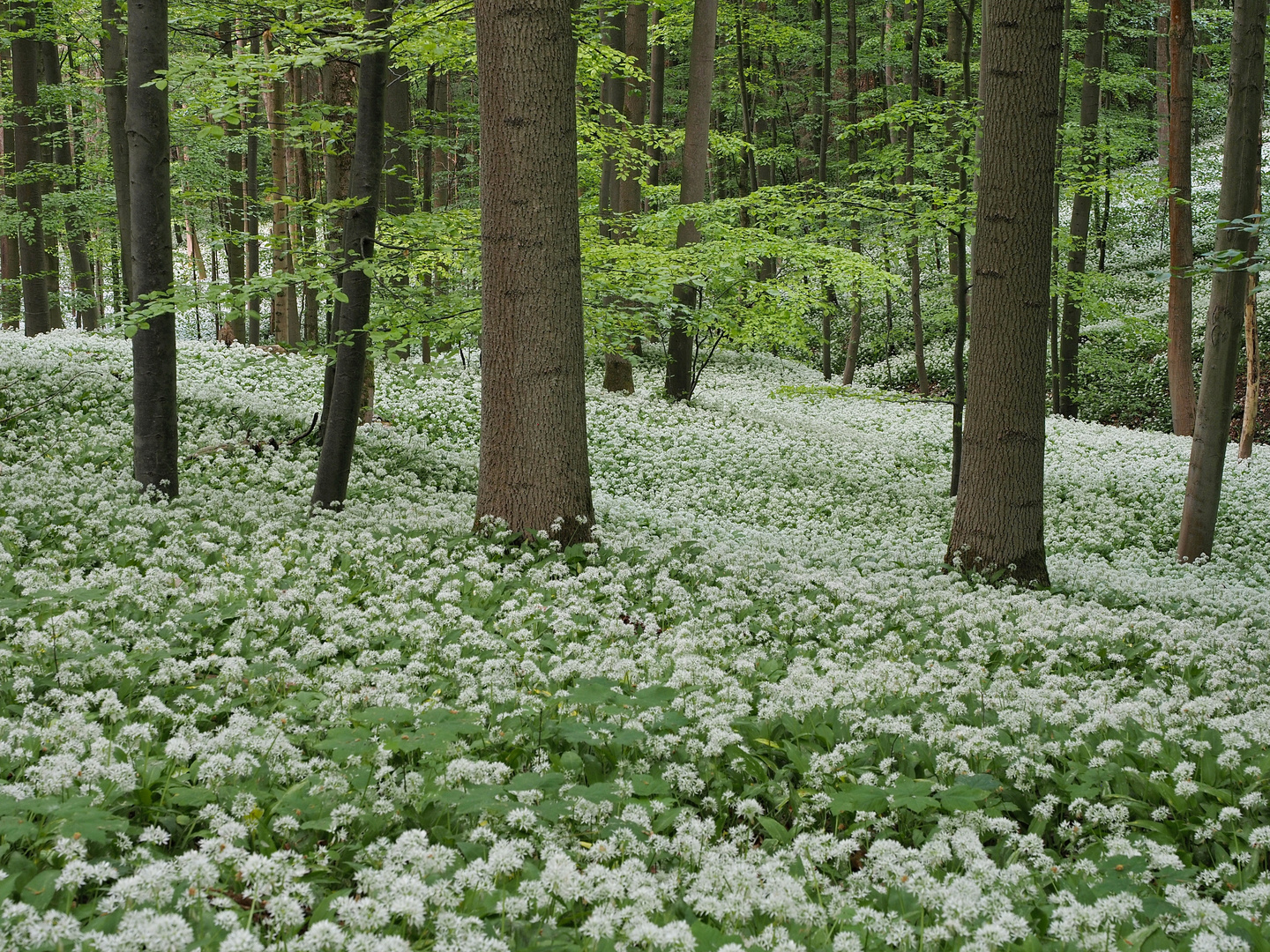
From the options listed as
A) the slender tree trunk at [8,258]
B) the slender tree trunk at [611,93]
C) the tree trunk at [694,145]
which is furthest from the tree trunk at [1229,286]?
the slender tree trunk at [8,258]

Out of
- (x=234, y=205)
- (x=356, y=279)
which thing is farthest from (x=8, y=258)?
(x=356, y=279)

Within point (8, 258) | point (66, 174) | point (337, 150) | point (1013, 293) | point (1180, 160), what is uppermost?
point (66, 174)

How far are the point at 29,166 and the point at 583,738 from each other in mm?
17066

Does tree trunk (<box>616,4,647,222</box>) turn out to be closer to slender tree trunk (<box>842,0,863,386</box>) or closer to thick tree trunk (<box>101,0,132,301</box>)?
slender tree trunk (<box>842,0,863,386</box>)

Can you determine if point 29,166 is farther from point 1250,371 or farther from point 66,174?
point 1250,371

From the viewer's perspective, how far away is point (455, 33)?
8.92 m

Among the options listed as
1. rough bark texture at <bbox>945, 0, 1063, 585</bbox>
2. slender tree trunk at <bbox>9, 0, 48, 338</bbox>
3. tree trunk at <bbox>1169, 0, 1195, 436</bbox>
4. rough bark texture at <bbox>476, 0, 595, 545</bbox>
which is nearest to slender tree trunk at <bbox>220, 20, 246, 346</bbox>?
rough bark texture at <bbox>476, 0, 595, 545</bbox>

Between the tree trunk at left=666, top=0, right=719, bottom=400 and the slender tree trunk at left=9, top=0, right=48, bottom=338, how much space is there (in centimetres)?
1119

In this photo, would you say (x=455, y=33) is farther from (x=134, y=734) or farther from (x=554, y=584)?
(x=134, y=734)

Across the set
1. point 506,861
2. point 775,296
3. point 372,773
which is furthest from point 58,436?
point 775,296

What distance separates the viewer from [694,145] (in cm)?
1761

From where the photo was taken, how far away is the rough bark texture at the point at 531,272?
6.81 meters

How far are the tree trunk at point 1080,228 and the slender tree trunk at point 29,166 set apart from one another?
18160 millimetres

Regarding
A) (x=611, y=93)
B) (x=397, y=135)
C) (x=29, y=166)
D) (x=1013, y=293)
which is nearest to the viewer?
(x=1013, y=293)
